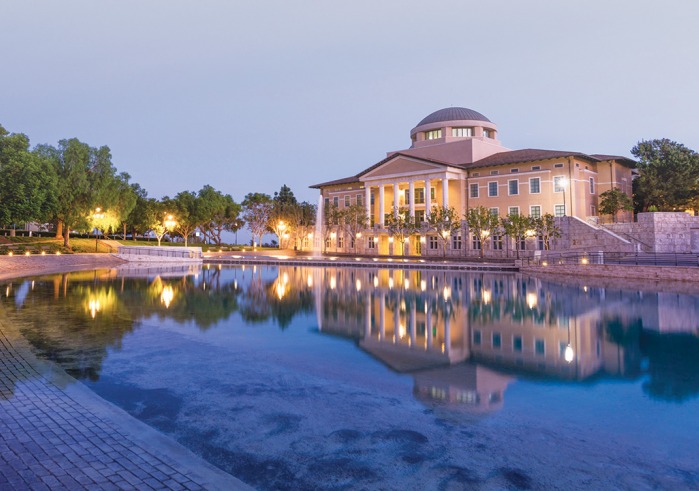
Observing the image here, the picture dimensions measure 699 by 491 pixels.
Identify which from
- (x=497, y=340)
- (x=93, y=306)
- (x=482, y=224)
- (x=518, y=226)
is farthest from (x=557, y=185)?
(x=93, y=306)

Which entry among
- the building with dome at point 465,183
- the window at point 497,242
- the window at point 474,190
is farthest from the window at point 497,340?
the window at point 474,190

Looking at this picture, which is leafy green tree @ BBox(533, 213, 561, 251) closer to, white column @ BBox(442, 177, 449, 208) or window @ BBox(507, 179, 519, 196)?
window @ BBox(507, 179, 519, 196)

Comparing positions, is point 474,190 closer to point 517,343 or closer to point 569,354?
point 517,343

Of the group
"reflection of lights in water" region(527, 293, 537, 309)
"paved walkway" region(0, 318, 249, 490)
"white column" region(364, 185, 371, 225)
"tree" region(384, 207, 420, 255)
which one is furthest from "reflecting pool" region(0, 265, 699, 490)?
"white column" region(364, 185, 371, 225)

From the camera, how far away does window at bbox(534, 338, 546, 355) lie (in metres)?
11.7

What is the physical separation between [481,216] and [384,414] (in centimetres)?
4721

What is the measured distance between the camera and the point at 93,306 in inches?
745

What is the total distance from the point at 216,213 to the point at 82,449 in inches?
3449

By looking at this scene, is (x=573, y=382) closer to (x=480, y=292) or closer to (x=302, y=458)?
(x=302, y=458)

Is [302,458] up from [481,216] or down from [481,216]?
down

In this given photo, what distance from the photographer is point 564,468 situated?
571 centimetres

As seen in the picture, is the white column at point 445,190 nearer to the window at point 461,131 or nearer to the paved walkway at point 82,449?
the window at point 461,131

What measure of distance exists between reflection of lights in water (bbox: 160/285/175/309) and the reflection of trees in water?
53.2ft

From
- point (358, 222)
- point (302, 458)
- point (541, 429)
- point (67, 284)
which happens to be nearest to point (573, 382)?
point (541, 429)
